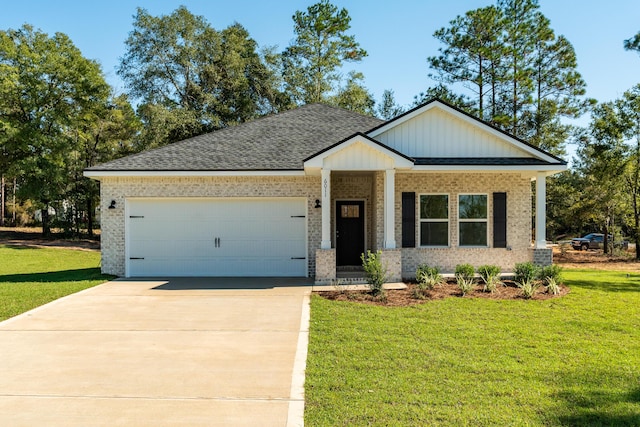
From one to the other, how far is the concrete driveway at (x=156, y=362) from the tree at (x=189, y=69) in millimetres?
24321

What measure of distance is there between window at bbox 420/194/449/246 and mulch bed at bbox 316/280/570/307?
215 cm

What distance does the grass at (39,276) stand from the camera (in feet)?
31.9

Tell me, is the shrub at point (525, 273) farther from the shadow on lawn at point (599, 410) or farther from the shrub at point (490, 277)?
the shadow on lawn at point (599, 410)

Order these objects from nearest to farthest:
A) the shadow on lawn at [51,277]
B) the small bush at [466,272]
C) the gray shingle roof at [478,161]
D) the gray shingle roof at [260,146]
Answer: the small bush at [466,272], the gray shingle roof at [478,161], the shadow on lawn at [51,277], the gray shingle roof at [260,146]

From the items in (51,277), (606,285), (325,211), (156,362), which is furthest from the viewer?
(51,277)

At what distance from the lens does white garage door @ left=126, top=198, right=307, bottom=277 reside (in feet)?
43.0

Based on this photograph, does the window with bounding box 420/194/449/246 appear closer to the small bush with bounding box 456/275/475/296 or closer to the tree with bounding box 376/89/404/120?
the small bush with bounding box 456/275/475/296

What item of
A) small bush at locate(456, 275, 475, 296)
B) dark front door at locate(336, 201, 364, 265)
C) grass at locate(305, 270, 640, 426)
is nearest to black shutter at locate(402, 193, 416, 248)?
dark front door at locate(336, 201, 364, 265)

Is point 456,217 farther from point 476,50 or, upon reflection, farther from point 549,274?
point 476,50

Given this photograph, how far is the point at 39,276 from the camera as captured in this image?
14.0 meters

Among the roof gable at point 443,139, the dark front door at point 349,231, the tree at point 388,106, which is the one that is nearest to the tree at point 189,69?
the tree at point 388,106

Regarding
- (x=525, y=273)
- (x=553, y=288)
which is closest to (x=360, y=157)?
(x=525, y=273)

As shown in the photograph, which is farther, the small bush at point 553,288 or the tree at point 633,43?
the tree at point 633,43

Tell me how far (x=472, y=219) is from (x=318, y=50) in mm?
24096
